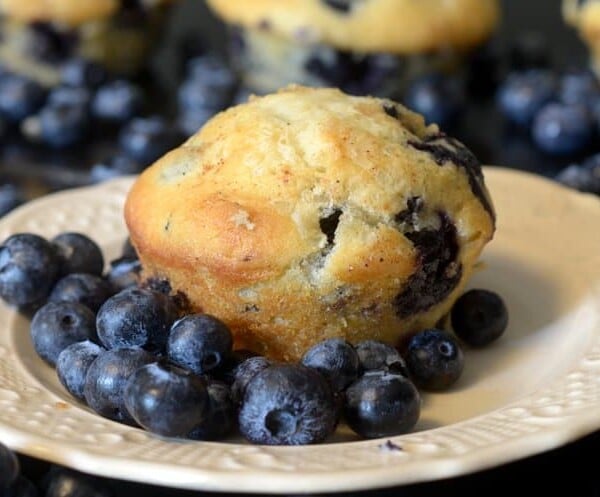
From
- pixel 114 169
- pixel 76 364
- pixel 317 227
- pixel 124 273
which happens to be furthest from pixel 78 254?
pixel 114 169

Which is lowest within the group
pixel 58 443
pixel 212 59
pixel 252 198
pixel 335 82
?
pixel 212 59

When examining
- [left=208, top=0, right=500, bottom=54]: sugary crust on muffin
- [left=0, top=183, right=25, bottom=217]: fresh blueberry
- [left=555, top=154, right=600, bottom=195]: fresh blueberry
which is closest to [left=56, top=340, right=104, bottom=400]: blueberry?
[left=0, top=183, right=25, bottom=217]: fresh blueberry

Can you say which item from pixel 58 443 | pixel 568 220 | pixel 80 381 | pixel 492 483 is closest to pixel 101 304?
pixel 80 381

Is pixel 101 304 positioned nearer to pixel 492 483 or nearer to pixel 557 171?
pixel 492 483

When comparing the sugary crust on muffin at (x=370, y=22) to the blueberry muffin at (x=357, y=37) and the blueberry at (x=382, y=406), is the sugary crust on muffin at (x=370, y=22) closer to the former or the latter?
A: the blueberry muffin at (x=357, y=37)

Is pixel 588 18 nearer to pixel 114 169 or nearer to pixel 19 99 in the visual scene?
pixel 114 169

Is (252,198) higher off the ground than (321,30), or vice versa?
(252,198)

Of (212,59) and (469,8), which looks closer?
(469,8)
